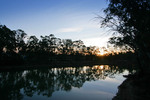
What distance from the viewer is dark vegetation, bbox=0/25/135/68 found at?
28.4 m

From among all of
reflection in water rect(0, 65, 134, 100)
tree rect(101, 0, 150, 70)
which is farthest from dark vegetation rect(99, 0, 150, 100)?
reflection in water rect(0, 65, 134, 100)

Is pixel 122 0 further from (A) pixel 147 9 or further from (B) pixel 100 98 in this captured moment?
(B) pixel 100 98

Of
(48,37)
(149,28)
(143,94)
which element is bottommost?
(143,94)

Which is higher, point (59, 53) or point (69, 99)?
point (59, 53)

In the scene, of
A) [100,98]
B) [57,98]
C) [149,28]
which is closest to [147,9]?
[149,28]

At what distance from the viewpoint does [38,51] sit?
3997 centimetres

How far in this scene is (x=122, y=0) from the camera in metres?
7.39

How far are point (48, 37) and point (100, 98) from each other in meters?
40.8

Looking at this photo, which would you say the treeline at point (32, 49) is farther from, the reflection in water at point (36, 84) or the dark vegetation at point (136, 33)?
the dark vegetation at point (136, 33)

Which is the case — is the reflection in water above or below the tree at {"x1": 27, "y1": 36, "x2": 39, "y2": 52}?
below

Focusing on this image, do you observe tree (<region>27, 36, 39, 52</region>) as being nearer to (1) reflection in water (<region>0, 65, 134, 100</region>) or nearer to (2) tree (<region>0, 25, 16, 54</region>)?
(2) tree (<region>0, 25, 16, 54</region>)

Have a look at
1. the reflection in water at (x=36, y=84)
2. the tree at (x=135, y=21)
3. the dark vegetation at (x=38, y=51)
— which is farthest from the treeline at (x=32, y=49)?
the tree at (x=135, y=21)

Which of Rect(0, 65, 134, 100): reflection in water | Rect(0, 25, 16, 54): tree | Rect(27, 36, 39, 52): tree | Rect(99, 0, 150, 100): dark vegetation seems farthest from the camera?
Rect(27, 36, 39, 52): tree

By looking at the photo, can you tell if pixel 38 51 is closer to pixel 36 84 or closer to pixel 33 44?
pixel 33 44
